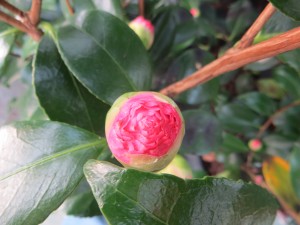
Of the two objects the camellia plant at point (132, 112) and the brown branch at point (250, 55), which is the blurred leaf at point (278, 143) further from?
the brown branch at point (250, 55)

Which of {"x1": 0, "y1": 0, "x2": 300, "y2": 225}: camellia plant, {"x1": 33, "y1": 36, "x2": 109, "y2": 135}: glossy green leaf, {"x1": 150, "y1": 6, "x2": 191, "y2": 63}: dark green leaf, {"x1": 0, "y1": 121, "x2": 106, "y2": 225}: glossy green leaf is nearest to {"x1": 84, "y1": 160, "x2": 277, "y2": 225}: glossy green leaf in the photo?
{"x1": 0, "y1": 0, "x2": 300, "y2": 225}: camellia plant

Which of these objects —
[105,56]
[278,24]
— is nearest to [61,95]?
[105,56]

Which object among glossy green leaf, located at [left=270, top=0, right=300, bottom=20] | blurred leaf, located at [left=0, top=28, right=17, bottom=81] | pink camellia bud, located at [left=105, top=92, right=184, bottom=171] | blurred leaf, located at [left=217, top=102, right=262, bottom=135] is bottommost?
blurred leaf, located at [left=217, top=102, right=262, bottom=135]

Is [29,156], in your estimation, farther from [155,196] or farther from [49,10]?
[49,10]

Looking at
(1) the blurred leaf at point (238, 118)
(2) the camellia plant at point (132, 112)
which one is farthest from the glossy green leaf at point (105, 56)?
(1) the blurred leaf at point (238, 118)

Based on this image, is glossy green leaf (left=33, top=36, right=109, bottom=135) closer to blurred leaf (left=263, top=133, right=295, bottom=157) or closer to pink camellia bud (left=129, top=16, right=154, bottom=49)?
pink camellia bud (left=129, top=16, right=154, bottom=49)

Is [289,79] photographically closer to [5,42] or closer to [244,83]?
[244,83]

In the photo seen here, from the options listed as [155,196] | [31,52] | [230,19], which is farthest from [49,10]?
[155,196]
